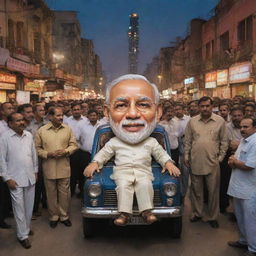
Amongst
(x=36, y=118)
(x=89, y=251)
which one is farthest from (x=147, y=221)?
(x=36, y=118)

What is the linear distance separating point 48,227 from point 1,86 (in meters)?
14.0

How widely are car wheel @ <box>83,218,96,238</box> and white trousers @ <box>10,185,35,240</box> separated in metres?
0.89

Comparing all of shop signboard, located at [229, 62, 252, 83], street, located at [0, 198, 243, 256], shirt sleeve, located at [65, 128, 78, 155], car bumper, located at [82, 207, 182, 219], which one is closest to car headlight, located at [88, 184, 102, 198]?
car bumper, located at [82, 207, 182, 219]

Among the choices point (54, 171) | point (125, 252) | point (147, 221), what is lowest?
point (125, 252)

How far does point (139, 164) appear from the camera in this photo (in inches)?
199

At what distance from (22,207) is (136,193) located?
5.78 feet

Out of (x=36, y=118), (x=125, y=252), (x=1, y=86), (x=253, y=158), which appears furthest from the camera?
(x=1, y=86)

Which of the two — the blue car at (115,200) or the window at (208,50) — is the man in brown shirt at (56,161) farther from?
the window at (208,50)

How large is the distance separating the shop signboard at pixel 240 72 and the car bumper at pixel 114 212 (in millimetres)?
15009

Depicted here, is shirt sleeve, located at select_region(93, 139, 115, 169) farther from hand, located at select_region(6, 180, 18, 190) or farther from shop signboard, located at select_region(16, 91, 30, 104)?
shop signboard, located at select_region(16, 91, 30, 104)

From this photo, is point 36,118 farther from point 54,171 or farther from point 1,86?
point 1,86

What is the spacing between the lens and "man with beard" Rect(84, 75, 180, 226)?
199 inches

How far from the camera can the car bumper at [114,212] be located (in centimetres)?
475

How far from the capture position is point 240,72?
64.0ft
